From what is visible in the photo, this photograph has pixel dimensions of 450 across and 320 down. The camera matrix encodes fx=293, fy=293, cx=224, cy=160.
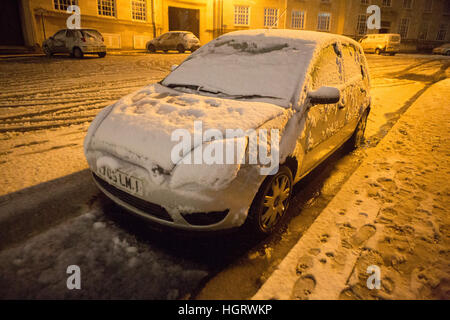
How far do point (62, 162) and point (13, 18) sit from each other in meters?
19.9

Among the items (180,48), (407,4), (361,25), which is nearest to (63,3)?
(180,48)

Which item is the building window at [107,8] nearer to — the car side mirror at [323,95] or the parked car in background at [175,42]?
the parked car in background at [175,42]

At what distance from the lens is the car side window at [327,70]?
293 cm

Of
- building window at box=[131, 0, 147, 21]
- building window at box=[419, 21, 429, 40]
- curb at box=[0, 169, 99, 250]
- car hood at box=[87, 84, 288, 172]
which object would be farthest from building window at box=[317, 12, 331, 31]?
curb at box=[0, 169, 99, 250]

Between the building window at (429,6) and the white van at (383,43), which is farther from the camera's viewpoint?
the building window at (429,6)

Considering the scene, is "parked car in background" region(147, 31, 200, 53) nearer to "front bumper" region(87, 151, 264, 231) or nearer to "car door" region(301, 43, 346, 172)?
"car door" region(301, 43, 346, 172)

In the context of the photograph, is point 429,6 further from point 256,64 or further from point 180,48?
point 256,64

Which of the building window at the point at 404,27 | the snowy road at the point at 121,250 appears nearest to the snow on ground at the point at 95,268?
the snowy road at the point at 121,250

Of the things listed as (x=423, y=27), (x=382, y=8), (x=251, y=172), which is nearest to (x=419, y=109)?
(x=251, y=172)

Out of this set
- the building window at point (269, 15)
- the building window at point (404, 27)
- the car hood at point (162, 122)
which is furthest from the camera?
the building window at point (404, 27)

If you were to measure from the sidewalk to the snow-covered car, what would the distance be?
1.49 ft

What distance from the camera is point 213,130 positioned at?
2184 mm

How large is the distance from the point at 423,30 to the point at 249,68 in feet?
157

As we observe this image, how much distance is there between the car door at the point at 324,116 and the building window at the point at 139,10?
24568mm
